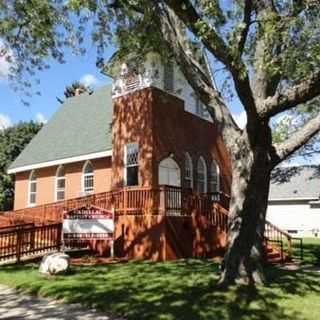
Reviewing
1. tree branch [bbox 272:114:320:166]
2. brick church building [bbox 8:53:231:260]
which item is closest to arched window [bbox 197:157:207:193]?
brick church building [bbox 8:53:231:260]

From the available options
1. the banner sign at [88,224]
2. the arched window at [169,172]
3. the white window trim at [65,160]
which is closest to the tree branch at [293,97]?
the banner sign at [88,224]

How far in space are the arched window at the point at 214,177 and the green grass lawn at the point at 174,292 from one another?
11695mm

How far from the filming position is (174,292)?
11.2 m

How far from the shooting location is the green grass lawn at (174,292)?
31.1ft

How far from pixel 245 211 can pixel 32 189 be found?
21364 millimetres

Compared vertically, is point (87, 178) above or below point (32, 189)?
above

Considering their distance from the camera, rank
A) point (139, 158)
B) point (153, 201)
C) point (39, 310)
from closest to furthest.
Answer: point (39, 310) < point (153, 201) < point (139, 158)

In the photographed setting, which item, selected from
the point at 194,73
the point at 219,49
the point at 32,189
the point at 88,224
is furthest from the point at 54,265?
the point at 32,189

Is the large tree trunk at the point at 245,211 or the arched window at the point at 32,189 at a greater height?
the arched window at the point at 32,189

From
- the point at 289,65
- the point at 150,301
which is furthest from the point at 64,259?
the point at 289,65

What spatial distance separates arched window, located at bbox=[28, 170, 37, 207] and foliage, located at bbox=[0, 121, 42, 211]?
982cm

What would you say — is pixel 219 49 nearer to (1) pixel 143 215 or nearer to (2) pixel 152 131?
(1) pixel 143 215

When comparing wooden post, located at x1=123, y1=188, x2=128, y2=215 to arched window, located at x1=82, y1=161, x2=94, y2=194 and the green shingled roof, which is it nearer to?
the green shingled roof

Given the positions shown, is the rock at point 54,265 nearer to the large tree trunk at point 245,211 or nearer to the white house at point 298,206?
the large tree trunk at point 245,211
